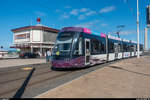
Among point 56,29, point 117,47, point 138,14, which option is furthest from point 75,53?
point 56,29

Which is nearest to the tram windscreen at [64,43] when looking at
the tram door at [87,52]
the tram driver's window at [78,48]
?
the tram driver's window at [78,48]

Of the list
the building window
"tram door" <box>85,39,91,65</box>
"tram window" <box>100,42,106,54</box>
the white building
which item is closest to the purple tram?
"tram door" <box>85,39,91,65</box>

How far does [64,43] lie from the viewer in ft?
30.8

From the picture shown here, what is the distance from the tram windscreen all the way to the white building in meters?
36.8

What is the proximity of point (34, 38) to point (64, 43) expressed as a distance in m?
40.4

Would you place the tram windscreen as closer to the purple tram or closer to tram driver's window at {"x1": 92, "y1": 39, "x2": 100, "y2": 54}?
A: the purple tram

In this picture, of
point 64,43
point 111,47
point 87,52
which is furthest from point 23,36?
point 87,52

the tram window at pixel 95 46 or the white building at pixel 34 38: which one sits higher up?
the white building at pixel 34 38

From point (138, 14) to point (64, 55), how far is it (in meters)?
18.9

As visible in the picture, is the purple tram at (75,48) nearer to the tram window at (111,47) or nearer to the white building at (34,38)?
the tram window at (111,47)

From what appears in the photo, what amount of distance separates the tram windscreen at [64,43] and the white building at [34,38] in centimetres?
3681

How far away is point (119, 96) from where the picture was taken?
4.01 meters

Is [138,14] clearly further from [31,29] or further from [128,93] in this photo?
[31,29]

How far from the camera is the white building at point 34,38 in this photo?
1836 inches
